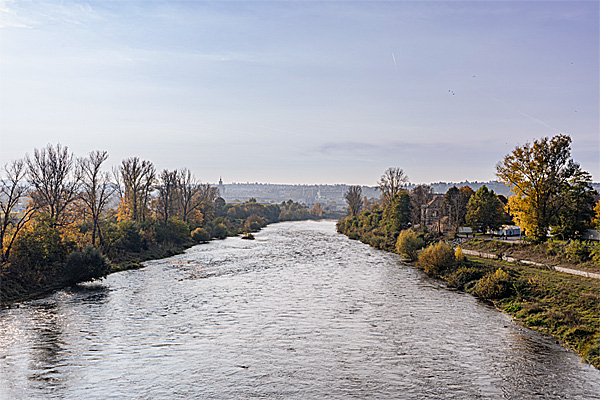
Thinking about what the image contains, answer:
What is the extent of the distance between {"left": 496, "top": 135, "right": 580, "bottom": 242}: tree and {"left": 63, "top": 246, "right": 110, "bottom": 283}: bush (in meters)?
33.4

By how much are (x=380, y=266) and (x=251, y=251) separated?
1818 cm

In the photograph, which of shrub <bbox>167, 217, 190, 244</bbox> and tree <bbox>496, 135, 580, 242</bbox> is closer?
tree <bbox>496, 135, 580, 242</bbox>

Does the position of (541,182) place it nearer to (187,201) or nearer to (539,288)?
(539,288)

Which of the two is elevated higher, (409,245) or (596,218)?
(596,218)

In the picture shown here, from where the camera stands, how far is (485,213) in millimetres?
48312

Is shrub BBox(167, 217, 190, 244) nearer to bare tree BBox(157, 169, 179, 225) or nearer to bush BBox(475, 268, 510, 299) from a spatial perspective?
bare tree BBox(157, 169, 179, 225)

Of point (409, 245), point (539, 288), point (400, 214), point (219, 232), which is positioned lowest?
point (539, 288)

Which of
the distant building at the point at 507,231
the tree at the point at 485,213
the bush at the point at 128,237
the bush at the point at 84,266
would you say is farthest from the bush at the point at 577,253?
the bush at the point at 128,237

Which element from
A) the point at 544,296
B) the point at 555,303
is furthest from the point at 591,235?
the point at 555,303

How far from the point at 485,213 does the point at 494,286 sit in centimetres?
2452

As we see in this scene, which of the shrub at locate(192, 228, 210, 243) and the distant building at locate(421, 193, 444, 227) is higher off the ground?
the distant building at locate(421, 193, 444, 227)

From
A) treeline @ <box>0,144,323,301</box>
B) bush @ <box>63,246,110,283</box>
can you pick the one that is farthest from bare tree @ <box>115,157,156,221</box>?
bush @ <box>63,246,110,283</box>

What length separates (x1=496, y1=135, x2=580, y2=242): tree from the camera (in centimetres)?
3388

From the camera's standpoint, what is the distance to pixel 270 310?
76.3ft
